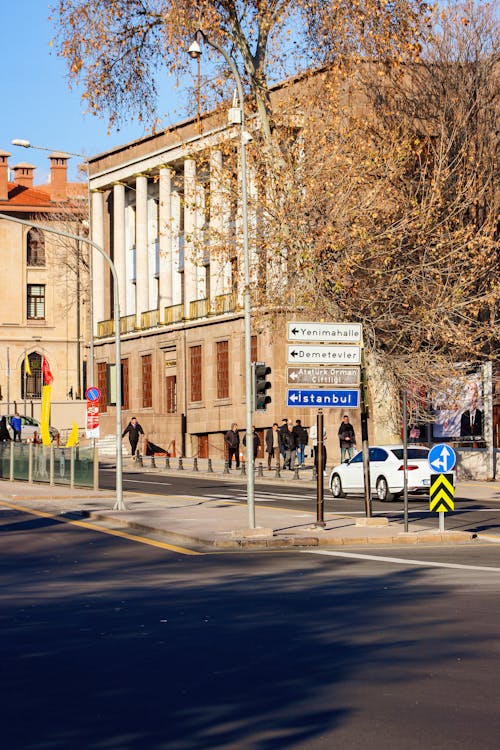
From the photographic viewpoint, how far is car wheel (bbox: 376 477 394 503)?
33.7 metres

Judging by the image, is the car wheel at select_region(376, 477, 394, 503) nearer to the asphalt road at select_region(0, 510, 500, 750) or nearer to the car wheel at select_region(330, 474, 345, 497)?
the car wheel at select_region(330, 474, 345, 497)

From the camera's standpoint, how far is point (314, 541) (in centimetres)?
2238

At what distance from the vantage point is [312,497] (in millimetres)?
36125

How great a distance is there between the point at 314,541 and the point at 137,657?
1242 cm

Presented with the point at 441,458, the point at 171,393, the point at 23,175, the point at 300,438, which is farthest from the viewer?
the point at 23,175

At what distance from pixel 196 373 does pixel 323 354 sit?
40.9 meters

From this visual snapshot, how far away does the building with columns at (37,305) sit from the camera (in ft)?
305

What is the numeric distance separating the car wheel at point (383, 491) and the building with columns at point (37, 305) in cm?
5936

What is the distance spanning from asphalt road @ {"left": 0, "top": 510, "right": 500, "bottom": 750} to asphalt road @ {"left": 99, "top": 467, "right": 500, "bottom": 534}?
31.0 ft

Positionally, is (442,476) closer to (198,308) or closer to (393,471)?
(393,471)

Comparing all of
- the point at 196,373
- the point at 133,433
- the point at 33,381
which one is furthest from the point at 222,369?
the point at 33,381

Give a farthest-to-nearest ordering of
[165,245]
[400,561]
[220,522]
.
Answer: [165,245]
[220,522]
[400,561]

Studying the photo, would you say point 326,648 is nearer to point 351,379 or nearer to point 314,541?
point 314,541

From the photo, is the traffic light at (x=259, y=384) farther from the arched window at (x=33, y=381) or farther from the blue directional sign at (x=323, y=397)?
the arched window at (x=33, y=381)
